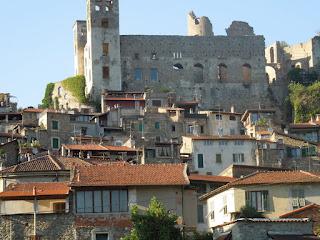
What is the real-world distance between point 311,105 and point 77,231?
62663 millimetres

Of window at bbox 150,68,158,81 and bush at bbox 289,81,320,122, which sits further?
window at bbox 150,68,158,81

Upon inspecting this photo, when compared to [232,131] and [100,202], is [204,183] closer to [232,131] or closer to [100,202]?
[100,202]

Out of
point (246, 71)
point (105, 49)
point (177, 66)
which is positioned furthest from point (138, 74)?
point (246, 71)

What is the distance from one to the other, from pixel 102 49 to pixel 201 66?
12060 mm

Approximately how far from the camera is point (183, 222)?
152ft

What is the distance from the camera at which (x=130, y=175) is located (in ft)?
154

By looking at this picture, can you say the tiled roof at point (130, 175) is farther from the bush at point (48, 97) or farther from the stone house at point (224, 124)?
the bush at point (48, 97)

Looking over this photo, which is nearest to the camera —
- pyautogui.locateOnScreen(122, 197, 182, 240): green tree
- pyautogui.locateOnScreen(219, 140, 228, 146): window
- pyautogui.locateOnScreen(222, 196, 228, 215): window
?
pyautogui.locateOnScreen(122, 197, 182, 240): green tree

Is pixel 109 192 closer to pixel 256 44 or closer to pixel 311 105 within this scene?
pixel 311 105

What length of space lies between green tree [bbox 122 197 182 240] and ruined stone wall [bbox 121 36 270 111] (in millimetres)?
62904

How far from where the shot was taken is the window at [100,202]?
45.4 meters

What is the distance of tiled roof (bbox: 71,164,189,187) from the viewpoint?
150 ft

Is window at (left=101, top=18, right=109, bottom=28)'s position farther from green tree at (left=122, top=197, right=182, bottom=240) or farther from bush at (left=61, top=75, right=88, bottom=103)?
green tree at (left=122, top=197, right=182, bottom=240)

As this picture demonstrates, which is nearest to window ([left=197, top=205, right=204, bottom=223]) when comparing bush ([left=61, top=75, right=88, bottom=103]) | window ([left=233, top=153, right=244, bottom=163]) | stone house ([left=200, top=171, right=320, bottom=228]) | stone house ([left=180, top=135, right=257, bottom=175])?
stone house ([left=200, top=171, right=320, bottom=228])
